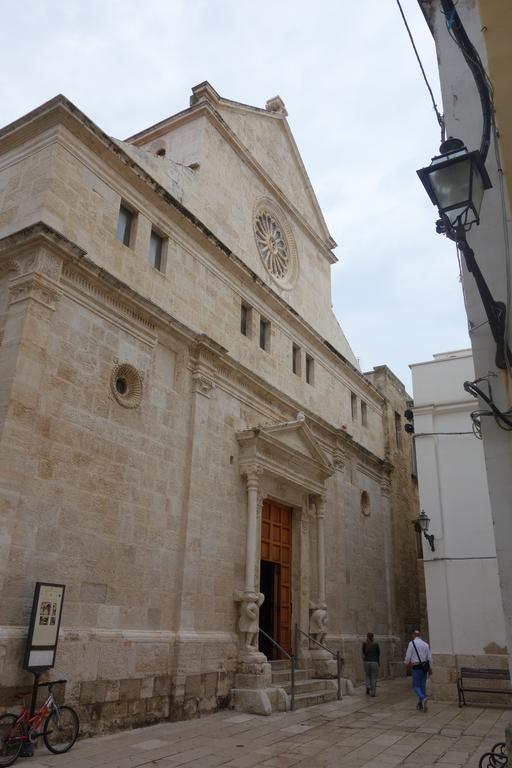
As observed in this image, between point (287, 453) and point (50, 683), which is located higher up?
point (287, 453)

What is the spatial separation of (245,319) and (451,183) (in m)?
9.89

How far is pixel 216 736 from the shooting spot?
8859mm

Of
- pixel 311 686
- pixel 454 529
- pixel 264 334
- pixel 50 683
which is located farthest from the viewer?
pixel 264 334

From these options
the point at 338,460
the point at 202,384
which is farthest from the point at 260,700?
the point at 338,460

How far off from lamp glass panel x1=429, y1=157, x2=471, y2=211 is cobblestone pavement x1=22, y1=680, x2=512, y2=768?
21.2ft

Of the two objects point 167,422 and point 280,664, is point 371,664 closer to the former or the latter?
point 280,664

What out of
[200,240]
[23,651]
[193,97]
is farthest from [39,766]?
[193,97]

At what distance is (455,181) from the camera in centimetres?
476

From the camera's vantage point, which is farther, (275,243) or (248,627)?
(275,243)

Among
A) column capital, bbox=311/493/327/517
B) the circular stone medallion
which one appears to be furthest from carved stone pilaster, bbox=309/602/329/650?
the circular stone medallion

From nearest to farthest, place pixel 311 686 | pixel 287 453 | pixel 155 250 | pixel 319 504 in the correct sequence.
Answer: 1. pixel 155 250
2. pixel 311 686
3. pixel 287 453
4. pixel 319 504

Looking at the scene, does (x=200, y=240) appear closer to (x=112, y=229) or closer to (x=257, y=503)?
(x=112, y=229)

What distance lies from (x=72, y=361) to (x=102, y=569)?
3146 millimetres

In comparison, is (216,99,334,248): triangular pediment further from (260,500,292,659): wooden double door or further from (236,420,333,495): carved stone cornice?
(260,500,292,659): wooden double door
